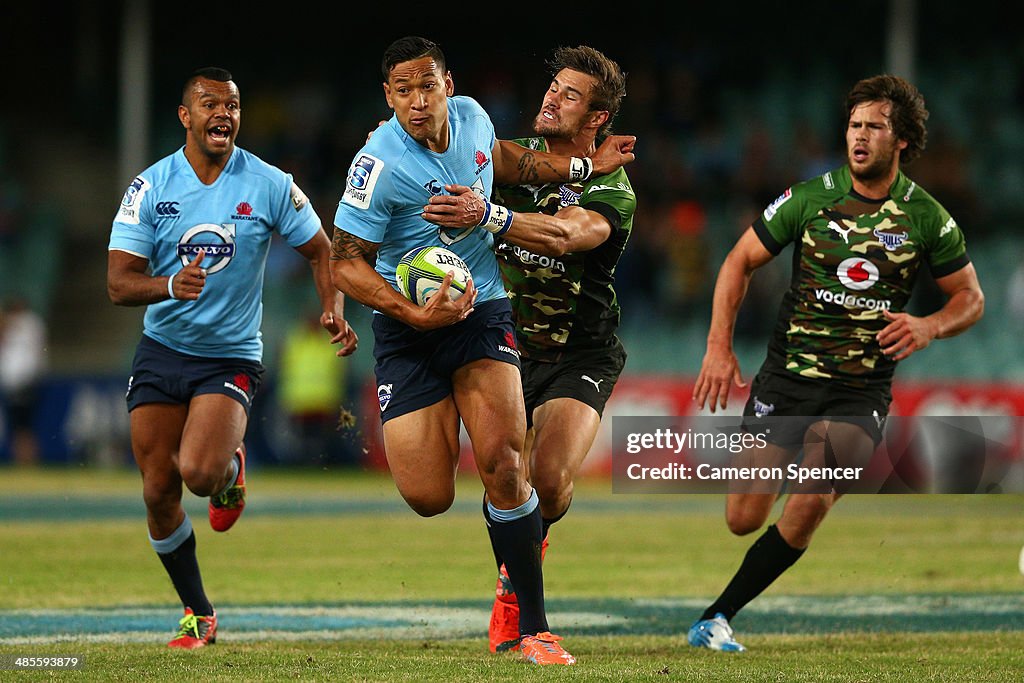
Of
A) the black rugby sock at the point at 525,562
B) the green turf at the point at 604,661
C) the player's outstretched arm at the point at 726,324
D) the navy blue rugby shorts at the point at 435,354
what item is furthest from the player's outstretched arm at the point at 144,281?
the player's outstretched arm at the point at 726,324

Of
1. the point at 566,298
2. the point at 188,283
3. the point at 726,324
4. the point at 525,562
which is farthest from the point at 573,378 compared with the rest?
the point at 188,283

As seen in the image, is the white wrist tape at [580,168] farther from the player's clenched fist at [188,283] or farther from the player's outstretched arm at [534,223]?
the player's clenched fist at [188,283]

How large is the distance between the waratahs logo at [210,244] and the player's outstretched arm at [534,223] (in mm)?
1631

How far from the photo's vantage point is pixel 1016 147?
72.1 ft

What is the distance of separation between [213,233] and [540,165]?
1811mm

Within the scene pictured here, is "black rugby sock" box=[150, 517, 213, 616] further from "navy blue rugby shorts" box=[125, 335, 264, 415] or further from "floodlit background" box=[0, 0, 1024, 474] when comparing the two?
"floodlit background" box=[0, 0, 1024, 474]

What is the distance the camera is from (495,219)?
661 cm

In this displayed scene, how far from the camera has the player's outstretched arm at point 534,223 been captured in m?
6.46

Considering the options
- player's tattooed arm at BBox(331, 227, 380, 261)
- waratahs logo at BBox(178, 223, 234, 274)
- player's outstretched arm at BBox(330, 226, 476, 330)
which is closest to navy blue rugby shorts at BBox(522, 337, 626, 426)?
player's outstretched arm at BBox(330, 226, 476, 330)

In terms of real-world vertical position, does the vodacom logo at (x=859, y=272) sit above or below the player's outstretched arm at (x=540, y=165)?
below

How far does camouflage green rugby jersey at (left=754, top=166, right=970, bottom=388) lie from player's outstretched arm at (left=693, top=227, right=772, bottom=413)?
112 mm

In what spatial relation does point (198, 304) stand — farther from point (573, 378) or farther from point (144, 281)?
point (573, 378)

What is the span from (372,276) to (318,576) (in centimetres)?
456

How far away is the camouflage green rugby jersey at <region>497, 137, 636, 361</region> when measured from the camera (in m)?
7.68
